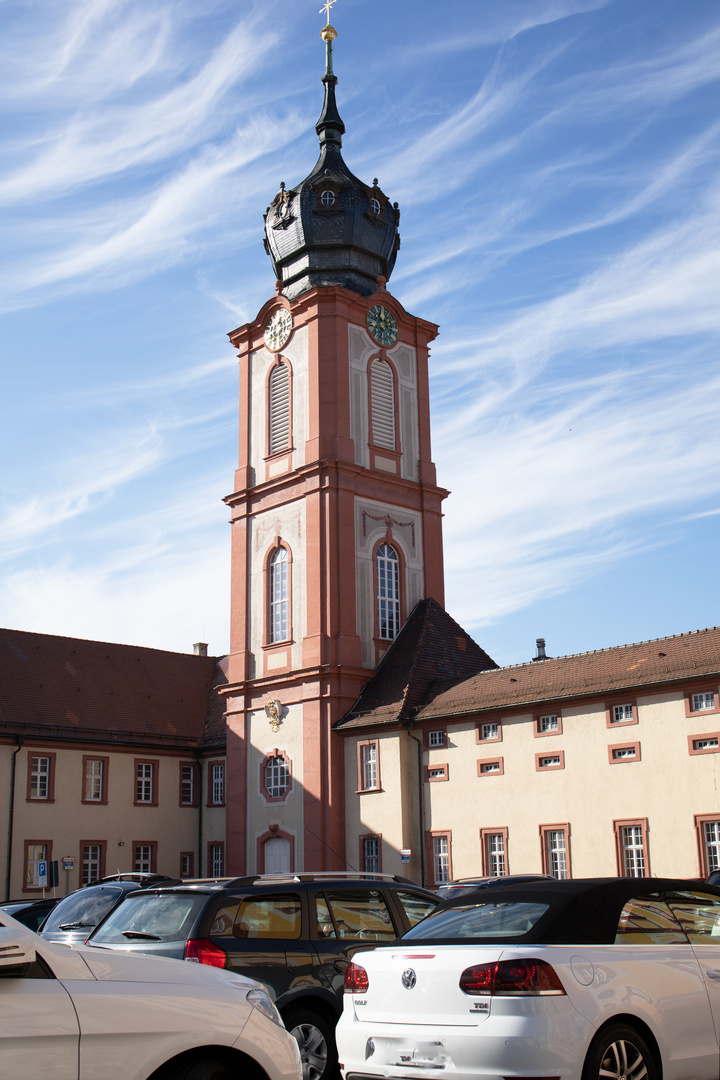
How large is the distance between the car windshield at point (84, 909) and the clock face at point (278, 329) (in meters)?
29.1

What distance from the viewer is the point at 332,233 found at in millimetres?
42250

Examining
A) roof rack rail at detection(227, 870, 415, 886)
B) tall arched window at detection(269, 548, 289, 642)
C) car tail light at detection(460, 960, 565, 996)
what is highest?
tall arched window at detection(269, 548, 289, 642)

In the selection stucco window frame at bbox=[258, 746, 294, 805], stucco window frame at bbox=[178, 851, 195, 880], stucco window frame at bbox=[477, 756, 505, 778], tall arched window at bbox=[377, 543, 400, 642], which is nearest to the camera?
stucco window frame at bbox=[477, 756, 505, 778]

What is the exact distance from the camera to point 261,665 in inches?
1543

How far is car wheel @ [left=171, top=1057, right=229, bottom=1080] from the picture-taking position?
228 inches

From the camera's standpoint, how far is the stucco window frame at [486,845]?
30172mm

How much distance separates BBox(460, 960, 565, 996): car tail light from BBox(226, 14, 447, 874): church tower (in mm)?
28673

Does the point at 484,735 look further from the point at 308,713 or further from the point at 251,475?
the point at 251,475

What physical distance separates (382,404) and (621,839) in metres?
18.4

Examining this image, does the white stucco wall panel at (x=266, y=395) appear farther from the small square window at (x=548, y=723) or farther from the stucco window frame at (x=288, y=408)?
the small square window at (x=548, y=723)

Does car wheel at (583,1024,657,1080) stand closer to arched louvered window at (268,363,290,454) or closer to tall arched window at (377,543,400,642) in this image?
tall arched window at (377,543,400,642)

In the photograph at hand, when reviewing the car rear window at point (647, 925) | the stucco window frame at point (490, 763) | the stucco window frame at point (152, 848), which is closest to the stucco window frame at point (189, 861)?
the stucco window frame at point (152, 848)

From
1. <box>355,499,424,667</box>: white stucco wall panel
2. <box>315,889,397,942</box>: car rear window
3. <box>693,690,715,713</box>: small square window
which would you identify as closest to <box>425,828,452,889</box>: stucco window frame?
<box>355,499,424,667</box>: white stucco wall panel

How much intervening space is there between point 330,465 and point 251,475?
14.6ft
